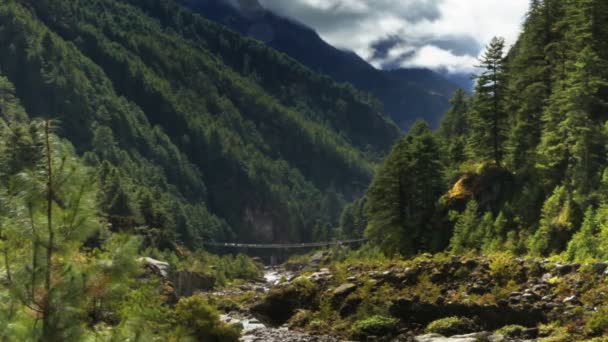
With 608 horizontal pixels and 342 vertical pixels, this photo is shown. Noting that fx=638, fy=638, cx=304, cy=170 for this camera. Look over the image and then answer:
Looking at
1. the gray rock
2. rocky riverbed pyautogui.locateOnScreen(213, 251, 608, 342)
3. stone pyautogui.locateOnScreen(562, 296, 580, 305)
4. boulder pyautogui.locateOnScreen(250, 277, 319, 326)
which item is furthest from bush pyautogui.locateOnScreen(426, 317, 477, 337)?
boulder pyautogui.locateOnScreen(250, 277, 319, 326)

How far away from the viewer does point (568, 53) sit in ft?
147

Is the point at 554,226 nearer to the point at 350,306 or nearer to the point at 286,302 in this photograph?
the point at 350,306

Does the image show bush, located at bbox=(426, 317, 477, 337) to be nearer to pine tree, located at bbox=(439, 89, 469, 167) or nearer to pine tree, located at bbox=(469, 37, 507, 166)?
pine tree, located at bbox=(469, 37, 507, 166)

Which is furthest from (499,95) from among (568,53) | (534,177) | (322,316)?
(322,316)

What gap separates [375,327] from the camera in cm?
2675

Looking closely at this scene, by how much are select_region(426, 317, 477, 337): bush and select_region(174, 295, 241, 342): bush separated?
7997 mm

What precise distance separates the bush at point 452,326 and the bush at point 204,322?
26.2 feet

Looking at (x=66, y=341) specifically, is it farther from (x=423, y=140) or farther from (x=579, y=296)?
(x=423, y=140)

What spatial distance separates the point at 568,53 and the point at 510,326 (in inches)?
1109

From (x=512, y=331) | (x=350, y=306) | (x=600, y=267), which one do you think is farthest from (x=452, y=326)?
(x=350, y=306)

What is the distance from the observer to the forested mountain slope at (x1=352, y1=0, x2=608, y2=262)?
34250mm

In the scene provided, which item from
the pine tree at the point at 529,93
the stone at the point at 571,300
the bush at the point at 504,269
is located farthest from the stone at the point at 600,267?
the pine tree at the point at 529,93

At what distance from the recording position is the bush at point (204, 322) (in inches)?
1001

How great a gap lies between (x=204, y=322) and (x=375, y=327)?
711cm
